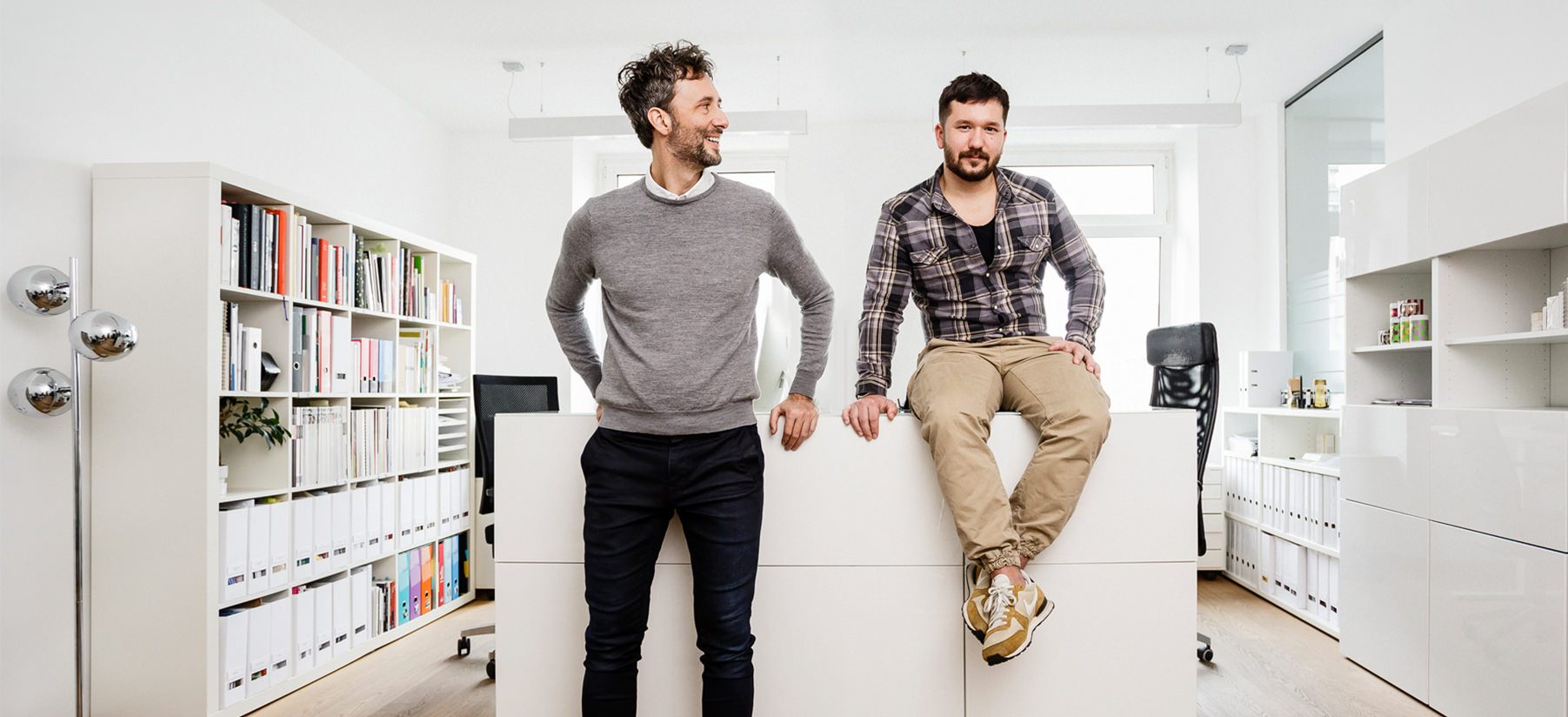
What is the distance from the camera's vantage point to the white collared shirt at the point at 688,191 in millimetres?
1706

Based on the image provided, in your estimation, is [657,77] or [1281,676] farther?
[1281,676]

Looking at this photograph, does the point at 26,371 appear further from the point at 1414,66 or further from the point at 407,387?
the point at 1414,66

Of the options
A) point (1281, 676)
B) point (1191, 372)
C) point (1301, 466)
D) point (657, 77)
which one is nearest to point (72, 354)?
point (657, 77)

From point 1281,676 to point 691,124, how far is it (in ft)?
8.91

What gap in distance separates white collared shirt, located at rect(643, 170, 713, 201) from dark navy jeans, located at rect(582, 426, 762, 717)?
0.44m

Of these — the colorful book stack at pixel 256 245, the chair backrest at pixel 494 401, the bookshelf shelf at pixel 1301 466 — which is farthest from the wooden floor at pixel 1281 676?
the colorful book stack at pixel 256 245

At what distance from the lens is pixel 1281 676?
3.06m

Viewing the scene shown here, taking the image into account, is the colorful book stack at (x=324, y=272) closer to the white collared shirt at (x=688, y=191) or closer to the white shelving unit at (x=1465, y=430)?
the white collared shirt at (x=688, y=191)

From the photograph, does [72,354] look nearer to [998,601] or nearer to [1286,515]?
[998,601]

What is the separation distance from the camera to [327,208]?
10.9ft

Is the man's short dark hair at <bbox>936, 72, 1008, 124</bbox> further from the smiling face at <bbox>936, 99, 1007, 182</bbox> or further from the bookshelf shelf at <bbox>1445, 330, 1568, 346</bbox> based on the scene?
the bookshelf shelf at <bbox>1445, 330, 1568, 346</bbox>

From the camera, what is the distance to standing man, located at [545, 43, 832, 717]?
1.66 metres

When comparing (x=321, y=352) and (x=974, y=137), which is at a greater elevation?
(x=974, y=137)

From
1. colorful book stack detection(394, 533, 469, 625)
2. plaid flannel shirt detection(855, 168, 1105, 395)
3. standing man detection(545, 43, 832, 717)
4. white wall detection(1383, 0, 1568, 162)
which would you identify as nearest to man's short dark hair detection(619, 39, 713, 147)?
standing man detection(545, 43, 832, 717)
